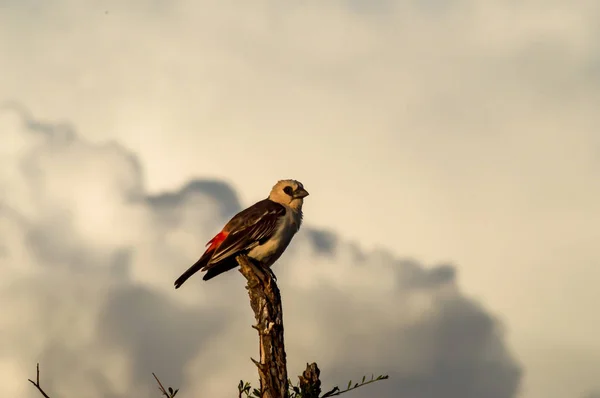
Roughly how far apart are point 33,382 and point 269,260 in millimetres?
7072

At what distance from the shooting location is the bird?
12258mm

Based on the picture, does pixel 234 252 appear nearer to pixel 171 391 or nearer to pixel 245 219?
pixel 245 219

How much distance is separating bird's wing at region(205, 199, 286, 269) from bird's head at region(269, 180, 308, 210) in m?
0.52

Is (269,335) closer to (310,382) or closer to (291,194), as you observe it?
(310,382)

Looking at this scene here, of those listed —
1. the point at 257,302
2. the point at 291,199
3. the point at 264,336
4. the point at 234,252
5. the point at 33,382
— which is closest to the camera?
the point at 33,382

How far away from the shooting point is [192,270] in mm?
12477

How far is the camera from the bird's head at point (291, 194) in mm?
13625

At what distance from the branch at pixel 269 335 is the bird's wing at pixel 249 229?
96.6 inches

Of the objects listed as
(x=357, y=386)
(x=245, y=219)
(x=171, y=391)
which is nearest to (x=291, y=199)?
(x=245, y=219)

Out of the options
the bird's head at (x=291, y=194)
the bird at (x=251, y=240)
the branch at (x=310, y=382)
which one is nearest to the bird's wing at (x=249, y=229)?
the bird at (x=251, y=240)

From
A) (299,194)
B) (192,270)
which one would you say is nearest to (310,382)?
(192,270)

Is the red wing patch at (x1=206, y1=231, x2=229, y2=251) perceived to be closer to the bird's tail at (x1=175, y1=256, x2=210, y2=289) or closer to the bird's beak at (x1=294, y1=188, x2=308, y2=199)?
the bird's tail at (x1=175, y1=256, x2=210, y2=289)

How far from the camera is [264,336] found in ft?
27.9

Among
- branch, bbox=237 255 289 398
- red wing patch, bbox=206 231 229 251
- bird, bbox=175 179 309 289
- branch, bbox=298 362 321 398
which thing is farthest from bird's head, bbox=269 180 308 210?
branch, bbox=298 362 321 398
